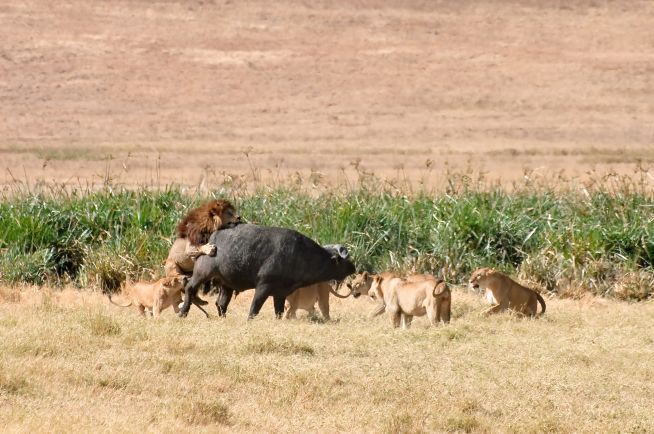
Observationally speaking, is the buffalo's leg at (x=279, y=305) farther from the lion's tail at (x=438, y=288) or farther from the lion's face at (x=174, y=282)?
the lion's tail at (x=438, y=288)

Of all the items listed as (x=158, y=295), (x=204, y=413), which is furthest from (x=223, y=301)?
(x=204, y=413)

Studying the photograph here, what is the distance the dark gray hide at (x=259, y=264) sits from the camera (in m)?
14.5

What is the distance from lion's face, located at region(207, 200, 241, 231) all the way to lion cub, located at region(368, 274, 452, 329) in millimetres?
1650

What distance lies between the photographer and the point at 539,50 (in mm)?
71188

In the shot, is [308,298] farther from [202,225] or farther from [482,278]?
[482,278]

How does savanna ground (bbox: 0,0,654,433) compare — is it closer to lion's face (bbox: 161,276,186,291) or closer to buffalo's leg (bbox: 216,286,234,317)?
buffalo's leg (bbox: 216,286,234,317)

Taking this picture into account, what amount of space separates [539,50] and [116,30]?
763 inches

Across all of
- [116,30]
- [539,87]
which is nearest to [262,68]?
[116,30]

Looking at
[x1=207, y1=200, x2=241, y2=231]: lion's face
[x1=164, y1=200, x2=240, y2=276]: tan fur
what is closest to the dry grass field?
[x1=164, y1=200, x2=240, y2=276]: tan fur

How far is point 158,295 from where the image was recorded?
14.9 meters

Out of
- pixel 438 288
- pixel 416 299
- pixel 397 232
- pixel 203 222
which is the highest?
pixel 203 222

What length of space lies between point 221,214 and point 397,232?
3.80 m

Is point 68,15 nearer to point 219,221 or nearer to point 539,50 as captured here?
point 539,50

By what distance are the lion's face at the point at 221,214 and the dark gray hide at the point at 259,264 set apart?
0.48 feet
